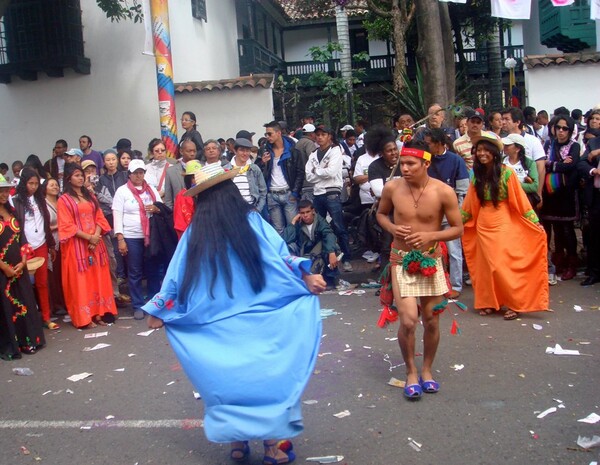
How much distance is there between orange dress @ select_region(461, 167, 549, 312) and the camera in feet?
25.0

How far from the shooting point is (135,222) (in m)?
9.07

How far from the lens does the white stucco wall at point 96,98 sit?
1692 centimetres

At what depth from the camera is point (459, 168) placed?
8391 millimetres

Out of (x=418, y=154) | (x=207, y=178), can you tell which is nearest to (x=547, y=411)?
(x=418, y=154)

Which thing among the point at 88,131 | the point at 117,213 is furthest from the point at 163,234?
the point at 88,131

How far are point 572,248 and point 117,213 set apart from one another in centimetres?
552

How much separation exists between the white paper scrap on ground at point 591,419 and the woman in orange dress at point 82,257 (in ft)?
18.4

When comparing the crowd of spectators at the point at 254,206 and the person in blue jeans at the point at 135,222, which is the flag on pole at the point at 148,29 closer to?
the crowd of spectators at the point at 254,206

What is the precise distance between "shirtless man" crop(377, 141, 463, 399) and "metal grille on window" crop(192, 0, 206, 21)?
1499 cm

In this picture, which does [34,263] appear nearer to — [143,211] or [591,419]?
[143,211]

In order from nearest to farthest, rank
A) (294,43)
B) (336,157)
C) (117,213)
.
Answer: (117,213), (336,157), (294,43)

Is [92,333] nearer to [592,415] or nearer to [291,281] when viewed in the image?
[291,281]

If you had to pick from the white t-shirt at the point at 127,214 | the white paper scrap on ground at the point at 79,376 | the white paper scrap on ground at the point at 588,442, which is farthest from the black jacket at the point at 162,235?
the white paper scrap on ground at the point at 588,442

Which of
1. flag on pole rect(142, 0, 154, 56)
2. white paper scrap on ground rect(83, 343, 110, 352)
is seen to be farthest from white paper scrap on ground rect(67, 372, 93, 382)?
flag on pole rect(142, 0, 154, 56)
